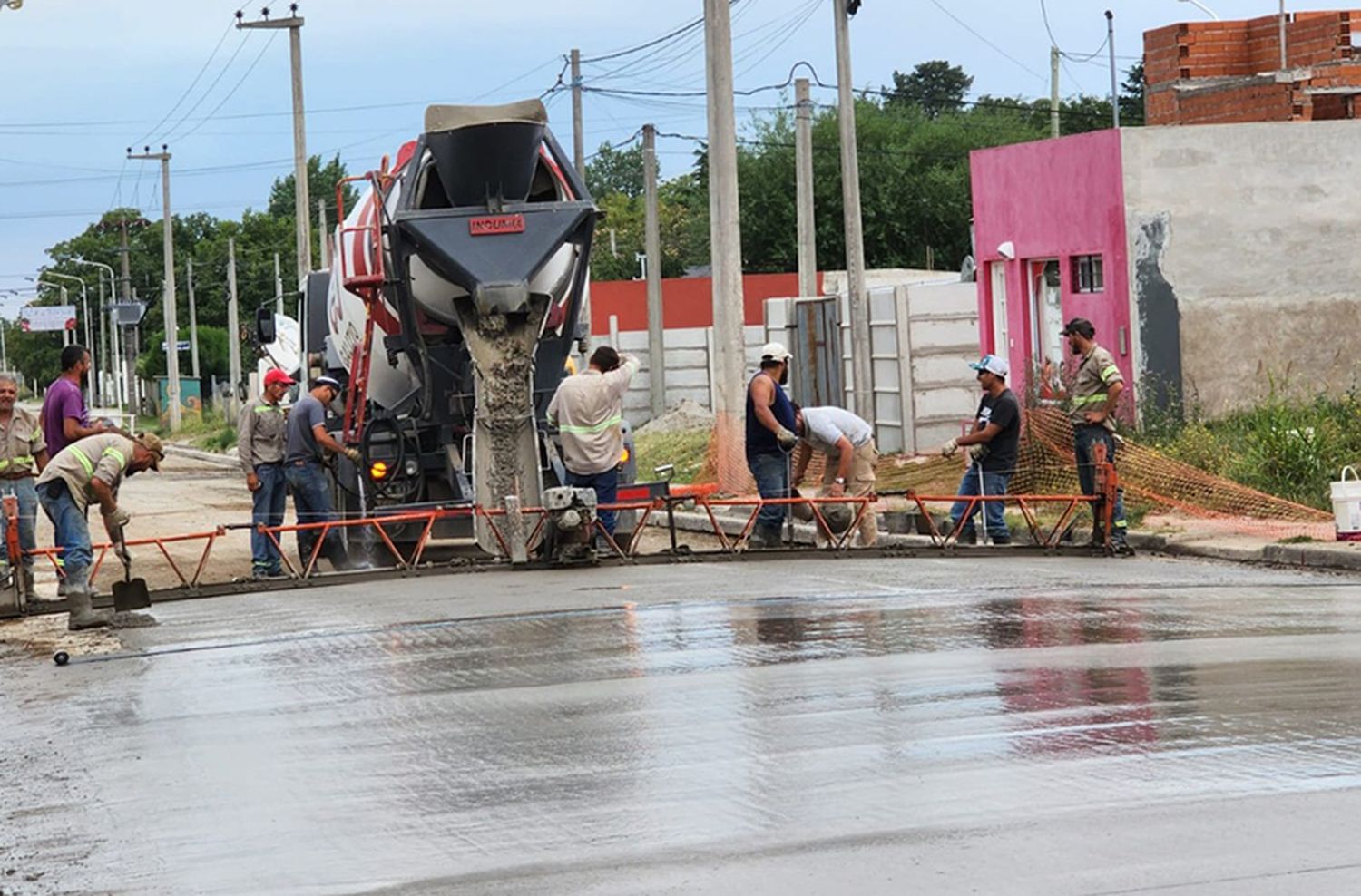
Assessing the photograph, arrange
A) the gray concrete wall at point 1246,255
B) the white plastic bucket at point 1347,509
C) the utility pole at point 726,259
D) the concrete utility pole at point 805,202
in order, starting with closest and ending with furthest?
the white plastic bucket at point 1347,509 → the gray concrete wall at point 1246,255 → the utility pole at point 726,259 → the concrete utility pole at point 805,202

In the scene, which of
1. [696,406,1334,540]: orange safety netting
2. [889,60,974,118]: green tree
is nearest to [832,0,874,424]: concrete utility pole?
[696,406,1334,540]: orange safety netting

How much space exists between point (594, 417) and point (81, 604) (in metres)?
4.49

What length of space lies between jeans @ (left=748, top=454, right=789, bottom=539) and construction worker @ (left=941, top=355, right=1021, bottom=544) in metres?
1.36

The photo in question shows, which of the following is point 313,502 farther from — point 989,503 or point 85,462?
point 989,503

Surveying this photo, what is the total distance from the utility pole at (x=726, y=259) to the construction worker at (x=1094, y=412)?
775 centimetres

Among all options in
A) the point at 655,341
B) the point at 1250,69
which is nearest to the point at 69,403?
the point at 1250,69

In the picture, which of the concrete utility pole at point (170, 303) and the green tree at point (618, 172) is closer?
the concrete utility pole at point (170, 303)

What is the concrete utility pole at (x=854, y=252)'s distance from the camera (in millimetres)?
28359

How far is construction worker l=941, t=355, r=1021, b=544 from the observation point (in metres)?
17.0

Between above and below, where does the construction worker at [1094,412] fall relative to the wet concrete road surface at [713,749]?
above

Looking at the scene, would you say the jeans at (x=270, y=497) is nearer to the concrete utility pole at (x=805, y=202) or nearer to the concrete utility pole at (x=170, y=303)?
the concrete utility pole at (x=805, y=202)

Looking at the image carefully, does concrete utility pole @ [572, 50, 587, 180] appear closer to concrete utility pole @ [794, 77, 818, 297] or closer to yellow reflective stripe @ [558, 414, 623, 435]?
concrete utility pole @ [794, 77, 818, 297]

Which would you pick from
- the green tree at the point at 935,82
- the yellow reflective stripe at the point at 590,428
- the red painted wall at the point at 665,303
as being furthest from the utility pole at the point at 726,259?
the green tree at the point at 935,82

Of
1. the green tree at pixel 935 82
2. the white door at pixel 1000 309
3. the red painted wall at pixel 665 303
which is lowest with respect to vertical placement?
the white door at pixel 1000 309
